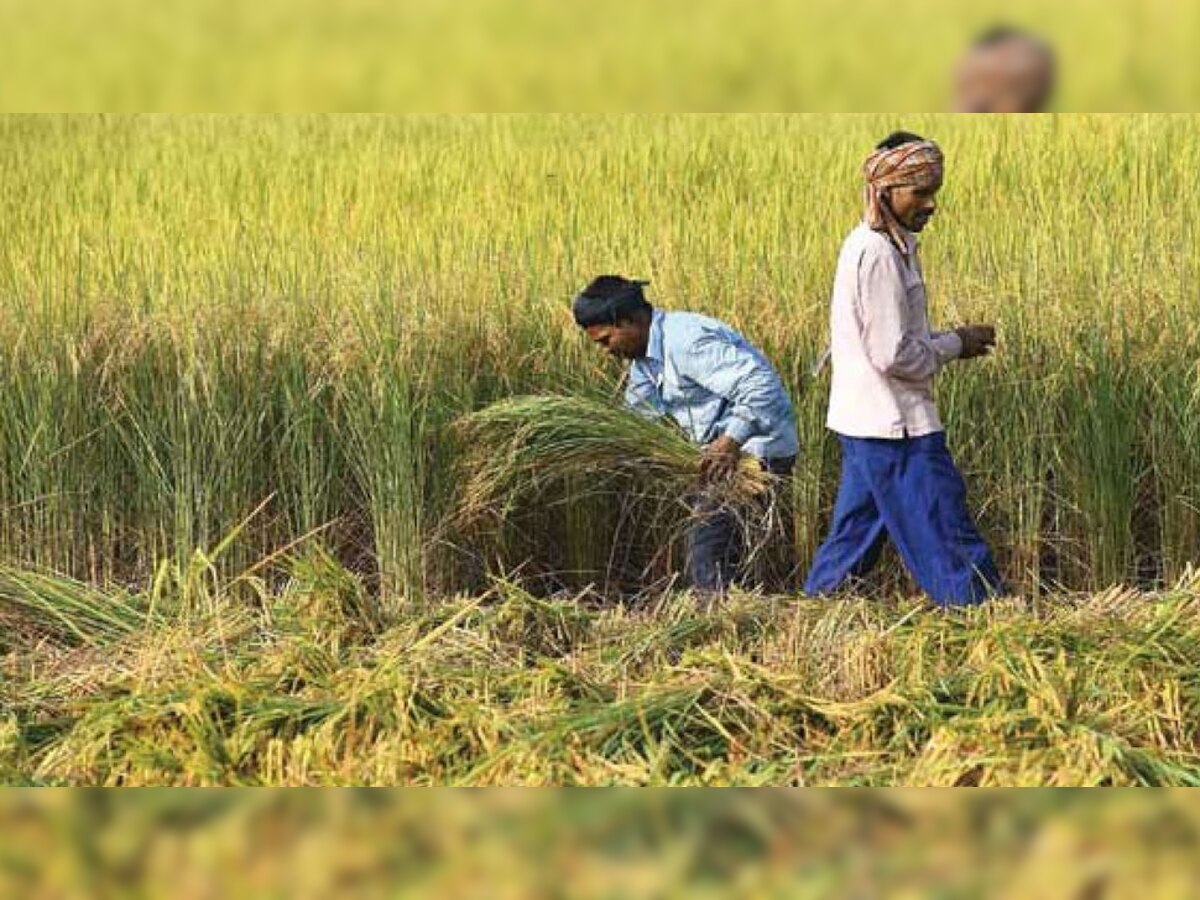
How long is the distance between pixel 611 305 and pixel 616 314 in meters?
0.03

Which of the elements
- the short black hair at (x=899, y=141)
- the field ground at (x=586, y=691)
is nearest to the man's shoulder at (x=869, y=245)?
the short black hair at (x=899, y=141)

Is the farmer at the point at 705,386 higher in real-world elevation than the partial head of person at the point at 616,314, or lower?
lower

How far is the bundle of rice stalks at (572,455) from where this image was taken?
5.23 m

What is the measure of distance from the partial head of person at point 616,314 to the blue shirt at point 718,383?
1.5 inches

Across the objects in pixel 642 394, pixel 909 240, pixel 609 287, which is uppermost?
pixel 909 240

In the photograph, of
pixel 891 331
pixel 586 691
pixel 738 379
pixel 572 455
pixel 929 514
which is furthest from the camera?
pixel 572 455

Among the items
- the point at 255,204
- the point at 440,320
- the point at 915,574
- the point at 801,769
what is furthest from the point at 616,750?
the point at 255,204

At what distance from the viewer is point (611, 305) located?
513 centimetres

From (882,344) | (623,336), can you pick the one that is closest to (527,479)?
(623,336)

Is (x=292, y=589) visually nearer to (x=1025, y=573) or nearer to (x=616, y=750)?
(x=616, y=750)

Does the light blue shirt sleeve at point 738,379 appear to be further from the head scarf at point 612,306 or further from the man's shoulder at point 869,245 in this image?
the man's shoulder at point 869,245

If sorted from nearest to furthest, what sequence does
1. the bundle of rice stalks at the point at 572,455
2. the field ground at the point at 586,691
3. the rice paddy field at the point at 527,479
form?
the field ground at the point at 586,691 < the rice paddy field at the point at 527,479 < the bundle of rice stalks at the point at 572,455
